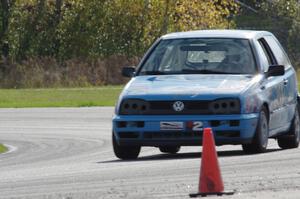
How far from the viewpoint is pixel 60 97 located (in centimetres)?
4197

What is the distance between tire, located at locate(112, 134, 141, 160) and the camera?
16484mm

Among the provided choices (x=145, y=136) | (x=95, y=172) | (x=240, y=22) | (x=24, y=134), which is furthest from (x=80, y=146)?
(x=240, y=22)

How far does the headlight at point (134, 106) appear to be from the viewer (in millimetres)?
15961

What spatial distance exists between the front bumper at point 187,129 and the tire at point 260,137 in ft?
0.38

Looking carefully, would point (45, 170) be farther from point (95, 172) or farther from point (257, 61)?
point (257, 61)

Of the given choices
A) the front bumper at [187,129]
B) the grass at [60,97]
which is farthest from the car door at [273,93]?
the grass at [60,97]

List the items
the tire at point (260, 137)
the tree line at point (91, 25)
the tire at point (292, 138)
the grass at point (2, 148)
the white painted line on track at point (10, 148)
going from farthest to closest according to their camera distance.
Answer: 1. the tree line at point (91, 25)
2. the grass at point (2, 148)
3. the white painted line on track at point (10, 148)
4. the tire at point (292, 138)
5. the tire at point (260, 137)

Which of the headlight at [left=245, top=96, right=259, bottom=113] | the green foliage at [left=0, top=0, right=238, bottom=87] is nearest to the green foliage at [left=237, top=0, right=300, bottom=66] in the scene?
the green foliage at [left=0, top=0, right=238, bottom=87]

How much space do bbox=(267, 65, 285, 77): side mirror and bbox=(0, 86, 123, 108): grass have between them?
64.4ft

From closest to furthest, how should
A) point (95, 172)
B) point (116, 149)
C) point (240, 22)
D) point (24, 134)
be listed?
point (95, 172), point (116, 149), point (24, 134), point (240, 22)

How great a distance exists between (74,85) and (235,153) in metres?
33.2

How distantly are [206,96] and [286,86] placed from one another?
238cm

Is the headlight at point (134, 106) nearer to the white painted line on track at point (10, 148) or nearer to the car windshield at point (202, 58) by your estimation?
the car windshield at point (202, 58)

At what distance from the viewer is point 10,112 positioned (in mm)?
33938
